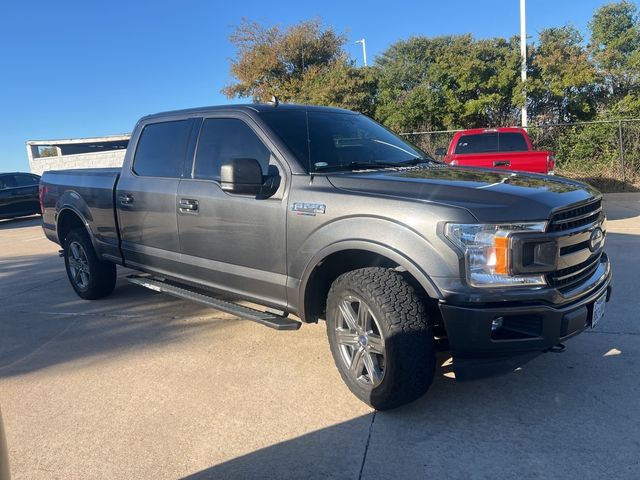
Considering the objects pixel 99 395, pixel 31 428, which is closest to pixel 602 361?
pixel 99 395

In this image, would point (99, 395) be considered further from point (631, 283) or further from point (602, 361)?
point (631, 283)

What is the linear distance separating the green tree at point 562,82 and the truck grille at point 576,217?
16630mm

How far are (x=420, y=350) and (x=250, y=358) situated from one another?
1691mm

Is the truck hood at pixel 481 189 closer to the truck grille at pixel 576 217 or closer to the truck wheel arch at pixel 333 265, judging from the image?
the truck grille at pixel 576 217

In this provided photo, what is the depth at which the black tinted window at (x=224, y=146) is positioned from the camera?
401cm

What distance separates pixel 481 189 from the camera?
303 centimetres

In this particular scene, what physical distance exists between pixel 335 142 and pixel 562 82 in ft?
55.6

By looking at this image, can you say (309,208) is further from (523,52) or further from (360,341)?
(523,52)

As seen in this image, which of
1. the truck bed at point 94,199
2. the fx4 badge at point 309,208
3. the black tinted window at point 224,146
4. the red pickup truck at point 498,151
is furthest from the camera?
the red pickup truck at point 498,151

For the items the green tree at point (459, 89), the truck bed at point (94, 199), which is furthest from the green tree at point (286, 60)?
the truck bed at point (94, 199)

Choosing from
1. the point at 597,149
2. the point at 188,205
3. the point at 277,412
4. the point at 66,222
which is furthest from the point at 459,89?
the point at 277,412

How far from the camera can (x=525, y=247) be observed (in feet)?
9.11

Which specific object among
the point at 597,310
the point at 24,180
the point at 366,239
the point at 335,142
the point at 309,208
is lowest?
the point at 597,310

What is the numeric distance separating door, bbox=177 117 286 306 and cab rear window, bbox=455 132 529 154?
26.8ft
